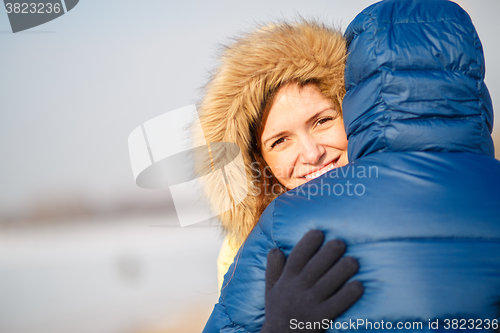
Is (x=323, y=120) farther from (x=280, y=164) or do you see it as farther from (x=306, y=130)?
(x=280, y=164)

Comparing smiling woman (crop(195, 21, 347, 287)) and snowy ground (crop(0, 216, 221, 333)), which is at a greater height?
smiling woman (crop(195, 21, 347, 287))

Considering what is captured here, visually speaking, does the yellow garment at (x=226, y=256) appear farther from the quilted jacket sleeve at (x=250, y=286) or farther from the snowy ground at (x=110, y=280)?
the quilted jacket sleeve at (x=250, y=286)

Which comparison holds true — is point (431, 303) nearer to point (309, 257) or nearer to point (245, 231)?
point (309, 257)

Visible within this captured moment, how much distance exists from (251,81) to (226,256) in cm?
74

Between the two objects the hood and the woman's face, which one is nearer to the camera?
the hood

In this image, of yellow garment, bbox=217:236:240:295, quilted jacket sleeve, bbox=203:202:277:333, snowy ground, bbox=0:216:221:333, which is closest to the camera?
quilted jacket sleeve, bbox=203:202:277:333

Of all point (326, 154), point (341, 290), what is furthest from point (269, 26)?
point (341, 290)

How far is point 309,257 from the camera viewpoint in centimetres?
68

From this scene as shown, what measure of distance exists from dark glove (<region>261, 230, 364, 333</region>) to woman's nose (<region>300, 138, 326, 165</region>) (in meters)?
0.54

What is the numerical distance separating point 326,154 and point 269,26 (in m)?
0.53

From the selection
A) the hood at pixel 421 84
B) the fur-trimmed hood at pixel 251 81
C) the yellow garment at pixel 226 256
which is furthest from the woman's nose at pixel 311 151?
the yellow garment at pixel 226 256

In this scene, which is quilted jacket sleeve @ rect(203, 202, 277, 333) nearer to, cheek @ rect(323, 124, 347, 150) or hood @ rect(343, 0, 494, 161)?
hood @ rect(343, 0, 494, 161)

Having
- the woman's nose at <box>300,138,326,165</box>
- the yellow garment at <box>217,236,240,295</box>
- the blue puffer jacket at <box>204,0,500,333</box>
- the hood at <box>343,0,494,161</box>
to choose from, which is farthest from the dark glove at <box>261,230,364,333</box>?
the yellow garment at <box>217,236,240,295</box>

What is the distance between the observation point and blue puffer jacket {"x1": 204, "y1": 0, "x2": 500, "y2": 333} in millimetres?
623
